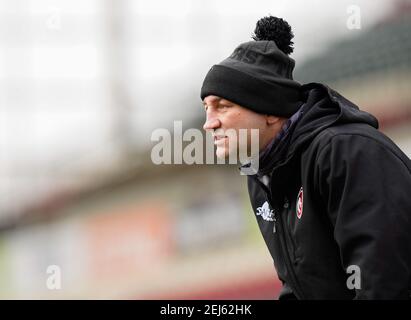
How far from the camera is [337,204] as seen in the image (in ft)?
5.28


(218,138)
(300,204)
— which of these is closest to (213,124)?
(218,138)

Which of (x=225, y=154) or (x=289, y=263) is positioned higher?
(x=225, y=154)

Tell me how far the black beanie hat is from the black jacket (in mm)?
48

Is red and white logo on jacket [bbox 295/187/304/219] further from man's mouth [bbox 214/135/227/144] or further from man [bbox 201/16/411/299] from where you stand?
man's mouth [bbox 214/135/227/144]

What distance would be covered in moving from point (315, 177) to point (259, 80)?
269 mm

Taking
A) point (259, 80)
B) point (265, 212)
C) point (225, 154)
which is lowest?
point (265, 212)

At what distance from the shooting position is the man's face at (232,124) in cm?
178

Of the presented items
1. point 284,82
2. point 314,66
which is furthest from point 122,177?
point 284,82

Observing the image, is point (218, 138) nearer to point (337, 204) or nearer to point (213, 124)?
point (213, 124)

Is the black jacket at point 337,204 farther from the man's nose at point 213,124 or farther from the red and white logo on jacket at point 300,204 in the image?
the man's nose at point 213,124

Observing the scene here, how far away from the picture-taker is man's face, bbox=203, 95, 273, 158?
1.78 m

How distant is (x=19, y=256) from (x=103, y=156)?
3.65 feet

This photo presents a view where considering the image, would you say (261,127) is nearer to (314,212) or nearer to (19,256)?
(314,212)
